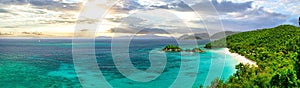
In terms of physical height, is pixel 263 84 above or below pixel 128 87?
above

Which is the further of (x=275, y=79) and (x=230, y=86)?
(x=230, y=86)

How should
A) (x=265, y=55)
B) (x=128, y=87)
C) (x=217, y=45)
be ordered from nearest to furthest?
1. (x=128, y=87)
2. (x=265, y=55)
3. (x=217, y=45)

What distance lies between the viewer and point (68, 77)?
2978 centimetres

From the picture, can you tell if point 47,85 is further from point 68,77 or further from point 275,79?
point 275,79

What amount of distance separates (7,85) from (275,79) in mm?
21903

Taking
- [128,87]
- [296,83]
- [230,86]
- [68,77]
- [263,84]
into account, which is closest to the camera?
[296,83]

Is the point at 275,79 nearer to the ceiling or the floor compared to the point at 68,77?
nearer to the ceiling

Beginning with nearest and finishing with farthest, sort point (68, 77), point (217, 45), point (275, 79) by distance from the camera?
point (275, 79)
point (68, 77)
point (217, 45)

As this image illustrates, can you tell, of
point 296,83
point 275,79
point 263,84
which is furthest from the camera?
→ point 263,84

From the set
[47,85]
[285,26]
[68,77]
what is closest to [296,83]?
[47,85]

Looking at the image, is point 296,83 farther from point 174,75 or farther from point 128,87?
point 174,75

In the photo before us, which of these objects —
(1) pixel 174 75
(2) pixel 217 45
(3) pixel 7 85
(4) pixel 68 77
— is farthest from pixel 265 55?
(2) pixel 217 45

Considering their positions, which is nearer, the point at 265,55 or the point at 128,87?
the point at 128,87

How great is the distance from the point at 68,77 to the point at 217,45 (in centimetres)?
5097
